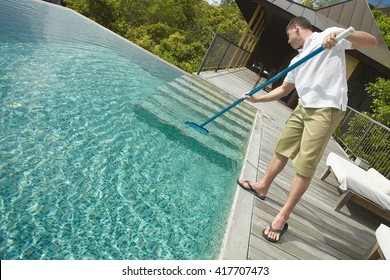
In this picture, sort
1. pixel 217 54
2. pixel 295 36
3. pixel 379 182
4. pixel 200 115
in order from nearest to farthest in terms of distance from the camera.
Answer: pixel 295 36 < pixel 379 182 < pixel 200 115 < pixel 217 54

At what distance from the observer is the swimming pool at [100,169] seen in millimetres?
2115

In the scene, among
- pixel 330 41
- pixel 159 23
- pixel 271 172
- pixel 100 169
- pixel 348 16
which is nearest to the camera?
pixel 330 41

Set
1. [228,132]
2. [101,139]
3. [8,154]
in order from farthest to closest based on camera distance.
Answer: [228,132], [101,139], [8,154]

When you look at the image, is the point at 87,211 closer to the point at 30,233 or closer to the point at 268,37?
the point at 30,233

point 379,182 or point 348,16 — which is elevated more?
point 348,16

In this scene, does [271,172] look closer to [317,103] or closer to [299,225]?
[299,225]

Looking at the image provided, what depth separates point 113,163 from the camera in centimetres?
315

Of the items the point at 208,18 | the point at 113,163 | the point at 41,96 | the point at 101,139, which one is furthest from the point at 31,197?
the point at 208,18

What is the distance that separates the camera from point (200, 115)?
221 inches

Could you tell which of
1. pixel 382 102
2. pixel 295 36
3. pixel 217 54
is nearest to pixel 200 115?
pixel 295 36

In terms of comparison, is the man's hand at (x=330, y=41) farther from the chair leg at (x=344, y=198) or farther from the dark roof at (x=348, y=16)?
the dark roof at (x=348, y=16)

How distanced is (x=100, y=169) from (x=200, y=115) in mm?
2980

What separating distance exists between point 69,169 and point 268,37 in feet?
71.6

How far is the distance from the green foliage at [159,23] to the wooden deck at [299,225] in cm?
901
